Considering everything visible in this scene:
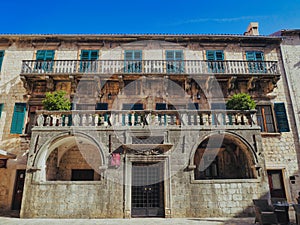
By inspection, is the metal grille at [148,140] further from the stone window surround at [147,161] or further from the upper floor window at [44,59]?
the upper floor window at [44,59]

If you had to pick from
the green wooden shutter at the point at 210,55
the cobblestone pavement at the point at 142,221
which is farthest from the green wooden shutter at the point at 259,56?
the cobblestone pavement at the point at 142,221

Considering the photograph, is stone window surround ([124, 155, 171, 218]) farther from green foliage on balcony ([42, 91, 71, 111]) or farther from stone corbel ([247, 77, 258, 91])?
stone corbel ([247, 77, 258, 91])

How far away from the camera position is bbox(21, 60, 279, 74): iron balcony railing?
44.5 ft

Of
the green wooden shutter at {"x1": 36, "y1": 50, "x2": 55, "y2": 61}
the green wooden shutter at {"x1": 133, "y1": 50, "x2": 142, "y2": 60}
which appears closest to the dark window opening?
the green wooden shutter at {"x1": 36, "y1": 50, "x2": 55, "y2": 61}

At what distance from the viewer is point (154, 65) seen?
14.1 m

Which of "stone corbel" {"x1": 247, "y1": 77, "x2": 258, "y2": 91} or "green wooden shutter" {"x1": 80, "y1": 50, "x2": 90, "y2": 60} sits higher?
"green wooden shutter" {"x1": 80, "y1": 50, "x2": 90, "y2": 60}

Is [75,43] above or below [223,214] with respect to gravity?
above

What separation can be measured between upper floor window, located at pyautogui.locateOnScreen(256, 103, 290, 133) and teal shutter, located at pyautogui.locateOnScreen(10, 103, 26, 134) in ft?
45.2

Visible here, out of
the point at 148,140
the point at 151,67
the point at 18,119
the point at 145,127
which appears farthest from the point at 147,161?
the point at 18,119

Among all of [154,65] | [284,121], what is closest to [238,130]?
[284,121]

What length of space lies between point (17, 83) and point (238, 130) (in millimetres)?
12938

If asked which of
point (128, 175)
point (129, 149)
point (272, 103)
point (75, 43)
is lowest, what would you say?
point (128, 175)

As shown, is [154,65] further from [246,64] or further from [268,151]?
[268,151]

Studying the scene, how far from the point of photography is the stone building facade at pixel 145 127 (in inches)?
374
